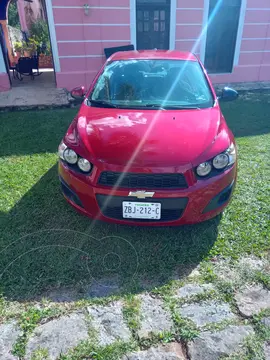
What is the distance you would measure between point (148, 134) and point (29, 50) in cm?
1153

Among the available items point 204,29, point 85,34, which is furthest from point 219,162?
point 204,29

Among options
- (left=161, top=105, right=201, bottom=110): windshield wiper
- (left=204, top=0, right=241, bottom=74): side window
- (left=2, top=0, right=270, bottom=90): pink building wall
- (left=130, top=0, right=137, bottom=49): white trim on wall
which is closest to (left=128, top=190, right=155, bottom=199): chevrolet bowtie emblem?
(left=161, top=105, right=201, bottom=110): windshield wiper

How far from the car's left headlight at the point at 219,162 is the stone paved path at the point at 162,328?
0.91m

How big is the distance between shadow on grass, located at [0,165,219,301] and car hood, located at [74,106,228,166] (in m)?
0.76

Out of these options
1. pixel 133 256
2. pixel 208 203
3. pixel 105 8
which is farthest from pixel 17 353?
pixel 105 8

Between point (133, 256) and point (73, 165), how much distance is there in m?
0.94

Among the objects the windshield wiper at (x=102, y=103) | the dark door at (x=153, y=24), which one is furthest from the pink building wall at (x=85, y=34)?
the windshield wiper at (x=102, y=103)

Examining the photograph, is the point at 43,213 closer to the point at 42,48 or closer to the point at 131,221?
the point at 131,221

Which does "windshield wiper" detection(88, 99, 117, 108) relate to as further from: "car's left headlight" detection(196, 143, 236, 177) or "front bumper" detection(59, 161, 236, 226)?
"car's left headlight" detection(196, 143, 236, 177)

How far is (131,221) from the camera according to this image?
238 cm

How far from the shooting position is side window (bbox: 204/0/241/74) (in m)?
7.72

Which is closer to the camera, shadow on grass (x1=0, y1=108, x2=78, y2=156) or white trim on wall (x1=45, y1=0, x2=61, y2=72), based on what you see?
shadow on grass (x1=0, y1=108, x2=78, y2=156)

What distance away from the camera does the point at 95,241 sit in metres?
2.55

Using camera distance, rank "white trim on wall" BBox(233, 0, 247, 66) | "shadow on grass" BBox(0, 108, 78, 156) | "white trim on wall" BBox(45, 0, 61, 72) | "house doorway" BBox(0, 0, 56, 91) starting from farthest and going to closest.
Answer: "house doorway" BBox(0, 0, 56, 91), "white trim on wall" BBox(233, 0, 247, 66), "white trim on wall" BBox(45, 0, 61, 72), "shadow on grass" BBox(0, 108, 78, 156)
